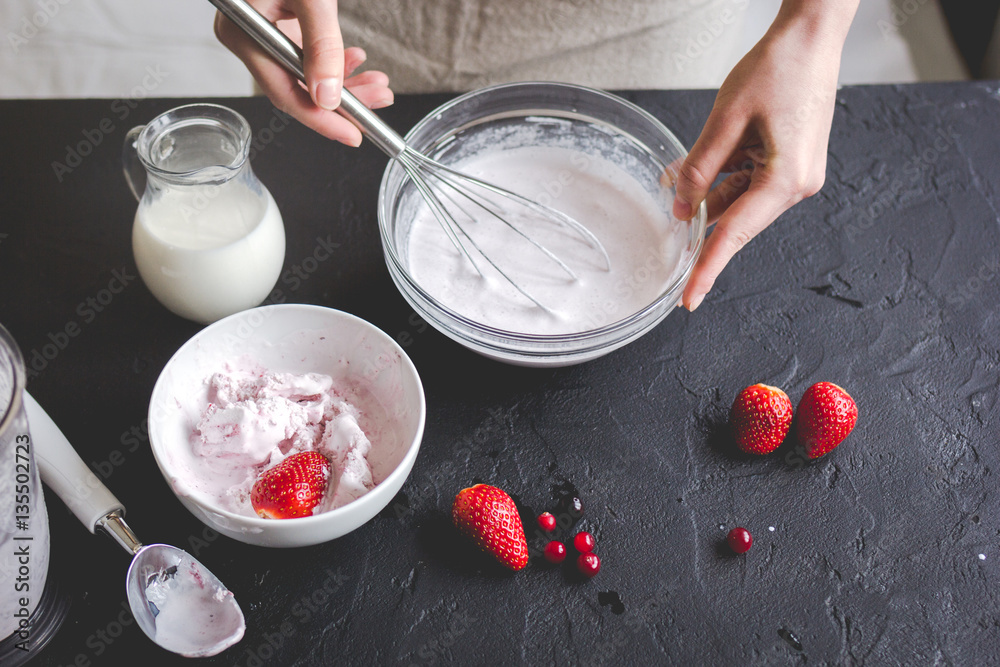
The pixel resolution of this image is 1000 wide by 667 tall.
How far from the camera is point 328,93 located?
961 millimetres

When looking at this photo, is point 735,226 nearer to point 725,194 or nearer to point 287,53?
point 725,194

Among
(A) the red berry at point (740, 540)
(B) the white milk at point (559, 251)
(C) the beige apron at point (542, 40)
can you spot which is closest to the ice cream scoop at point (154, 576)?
(B) the white milk at point (559, 251)

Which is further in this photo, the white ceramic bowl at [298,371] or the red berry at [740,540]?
the red berry at [740,540]

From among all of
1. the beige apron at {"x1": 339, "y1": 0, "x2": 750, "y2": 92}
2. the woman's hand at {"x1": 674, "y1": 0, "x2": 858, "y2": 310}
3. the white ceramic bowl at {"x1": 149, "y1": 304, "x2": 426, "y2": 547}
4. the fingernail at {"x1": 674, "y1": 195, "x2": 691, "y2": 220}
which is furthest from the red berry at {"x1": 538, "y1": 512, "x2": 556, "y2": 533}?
the beige apron at {"x1": 339, "y1": 0, "x2": 750, "y2": 92}

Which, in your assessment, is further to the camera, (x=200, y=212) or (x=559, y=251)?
(x=559, y=251)

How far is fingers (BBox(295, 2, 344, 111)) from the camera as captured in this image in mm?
949

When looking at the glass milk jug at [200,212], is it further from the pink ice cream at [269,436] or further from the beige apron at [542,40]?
the beige apron at [542,40]

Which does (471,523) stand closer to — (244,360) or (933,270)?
(244,360)

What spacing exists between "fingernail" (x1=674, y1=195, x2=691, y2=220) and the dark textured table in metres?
0.17

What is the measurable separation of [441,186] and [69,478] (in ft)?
2.16

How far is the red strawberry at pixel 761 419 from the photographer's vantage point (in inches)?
40.8

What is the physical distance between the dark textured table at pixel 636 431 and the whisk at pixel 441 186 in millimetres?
139

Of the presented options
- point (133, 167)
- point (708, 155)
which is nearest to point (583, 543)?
point (708, 155)

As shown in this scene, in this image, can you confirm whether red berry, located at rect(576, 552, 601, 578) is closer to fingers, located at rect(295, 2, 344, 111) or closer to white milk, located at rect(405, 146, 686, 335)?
white milk, located at rect(405, 146, 686, 335)
